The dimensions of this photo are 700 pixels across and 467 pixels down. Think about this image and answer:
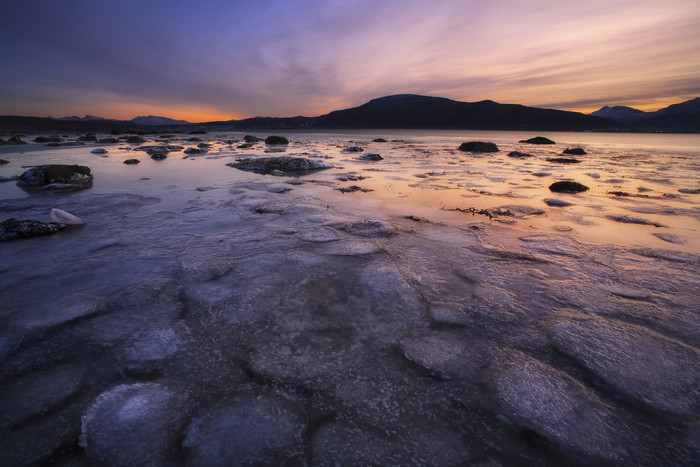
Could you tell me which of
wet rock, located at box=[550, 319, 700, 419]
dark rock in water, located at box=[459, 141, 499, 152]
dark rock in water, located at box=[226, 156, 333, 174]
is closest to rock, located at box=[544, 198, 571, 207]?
wet rock, located at box=[550, 319, 700, 419]

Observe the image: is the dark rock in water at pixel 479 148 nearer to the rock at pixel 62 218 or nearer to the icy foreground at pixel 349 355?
the icy foreground at pixel 349 355

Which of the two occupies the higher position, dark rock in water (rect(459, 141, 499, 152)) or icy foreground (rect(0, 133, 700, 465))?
dark rock in water (rect(459, 141, 499, 152))

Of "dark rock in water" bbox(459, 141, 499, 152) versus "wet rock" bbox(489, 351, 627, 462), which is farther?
"dark rock in water" bbox(459, 141, 499, 152)

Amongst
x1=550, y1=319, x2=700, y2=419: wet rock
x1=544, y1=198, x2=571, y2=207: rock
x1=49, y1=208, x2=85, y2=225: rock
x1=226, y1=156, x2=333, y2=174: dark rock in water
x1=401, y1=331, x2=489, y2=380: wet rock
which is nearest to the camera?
x1=550, y1=319, x2=700, y2=419: wet rock

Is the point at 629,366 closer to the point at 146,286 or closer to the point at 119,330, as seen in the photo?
the point at 119,330

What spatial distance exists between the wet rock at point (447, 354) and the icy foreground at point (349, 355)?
11 millimetres

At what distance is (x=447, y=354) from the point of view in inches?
65.4

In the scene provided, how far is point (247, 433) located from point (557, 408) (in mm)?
1412

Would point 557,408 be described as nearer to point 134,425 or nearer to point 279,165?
point 134,425

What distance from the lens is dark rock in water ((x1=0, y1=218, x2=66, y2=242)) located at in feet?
10.8

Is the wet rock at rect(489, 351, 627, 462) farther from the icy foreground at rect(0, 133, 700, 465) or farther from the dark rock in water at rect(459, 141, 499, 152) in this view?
the dark rock in water at rect(459, 141, 499, 152)

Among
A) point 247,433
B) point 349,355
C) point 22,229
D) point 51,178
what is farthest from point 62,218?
point 349,355

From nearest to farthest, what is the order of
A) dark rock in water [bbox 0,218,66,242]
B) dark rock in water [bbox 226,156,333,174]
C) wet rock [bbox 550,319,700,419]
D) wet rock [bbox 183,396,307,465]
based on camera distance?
wet rock [bbox 183,396,307,465] < wet rock [bbox 550,319,700,419] < dark rock in water [bbox 0,218,66,242] < dark rock in water [bbox 226,156,333,174]

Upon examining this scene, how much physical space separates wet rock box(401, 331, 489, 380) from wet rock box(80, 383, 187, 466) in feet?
3.88
